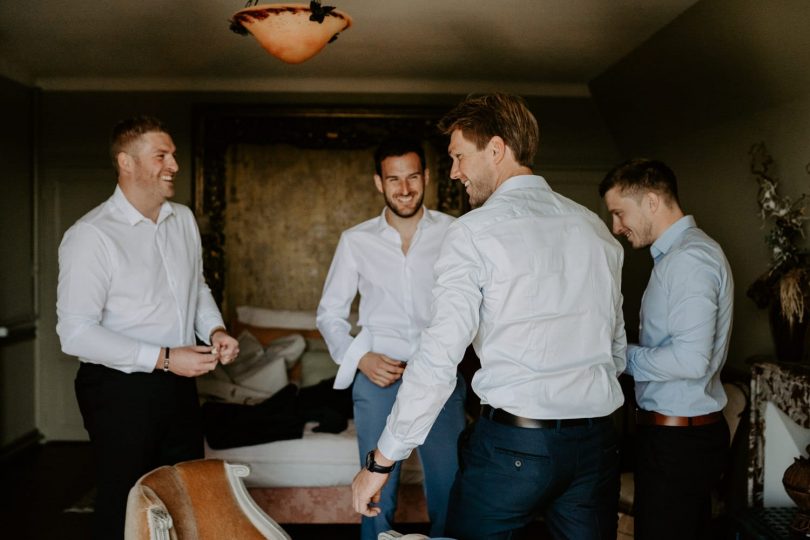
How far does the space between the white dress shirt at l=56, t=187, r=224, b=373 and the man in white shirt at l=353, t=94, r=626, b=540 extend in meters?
1.18

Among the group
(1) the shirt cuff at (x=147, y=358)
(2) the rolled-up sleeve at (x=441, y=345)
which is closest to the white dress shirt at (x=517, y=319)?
(2) the rolled-up sleeve at (x=441, y=345)

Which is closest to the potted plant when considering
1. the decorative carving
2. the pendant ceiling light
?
the decorative carving

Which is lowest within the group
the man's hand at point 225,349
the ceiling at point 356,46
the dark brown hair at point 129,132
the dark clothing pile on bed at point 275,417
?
the dark clothing pile on bed at point 275,417

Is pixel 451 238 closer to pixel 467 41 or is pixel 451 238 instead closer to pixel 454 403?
pixel 454 403

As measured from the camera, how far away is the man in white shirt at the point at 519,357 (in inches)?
67.8

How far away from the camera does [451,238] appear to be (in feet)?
5.73

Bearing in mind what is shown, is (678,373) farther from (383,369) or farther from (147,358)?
(147,358)

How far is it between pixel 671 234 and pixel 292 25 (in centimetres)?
153

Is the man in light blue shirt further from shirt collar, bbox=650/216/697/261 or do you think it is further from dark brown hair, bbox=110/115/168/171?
dark brown hair, bbox=110/115/168/171

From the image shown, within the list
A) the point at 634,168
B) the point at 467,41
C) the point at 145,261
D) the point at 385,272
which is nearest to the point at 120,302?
the point at 145,261

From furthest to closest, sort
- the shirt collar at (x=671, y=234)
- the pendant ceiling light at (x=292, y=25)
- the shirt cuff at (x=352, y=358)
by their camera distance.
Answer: the shirt cuff at (x=352, y=358) → the pendant ceiling light at (x=292, y=25) → the shirt collar at (x=671, y=234)

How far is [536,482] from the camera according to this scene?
1.73 meters

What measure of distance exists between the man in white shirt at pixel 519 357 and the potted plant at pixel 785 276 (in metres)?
1.42

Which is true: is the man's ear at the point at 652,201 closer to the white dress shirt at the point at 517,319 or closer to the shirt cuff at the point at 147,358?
the white dress shirt at the point at 517,319
